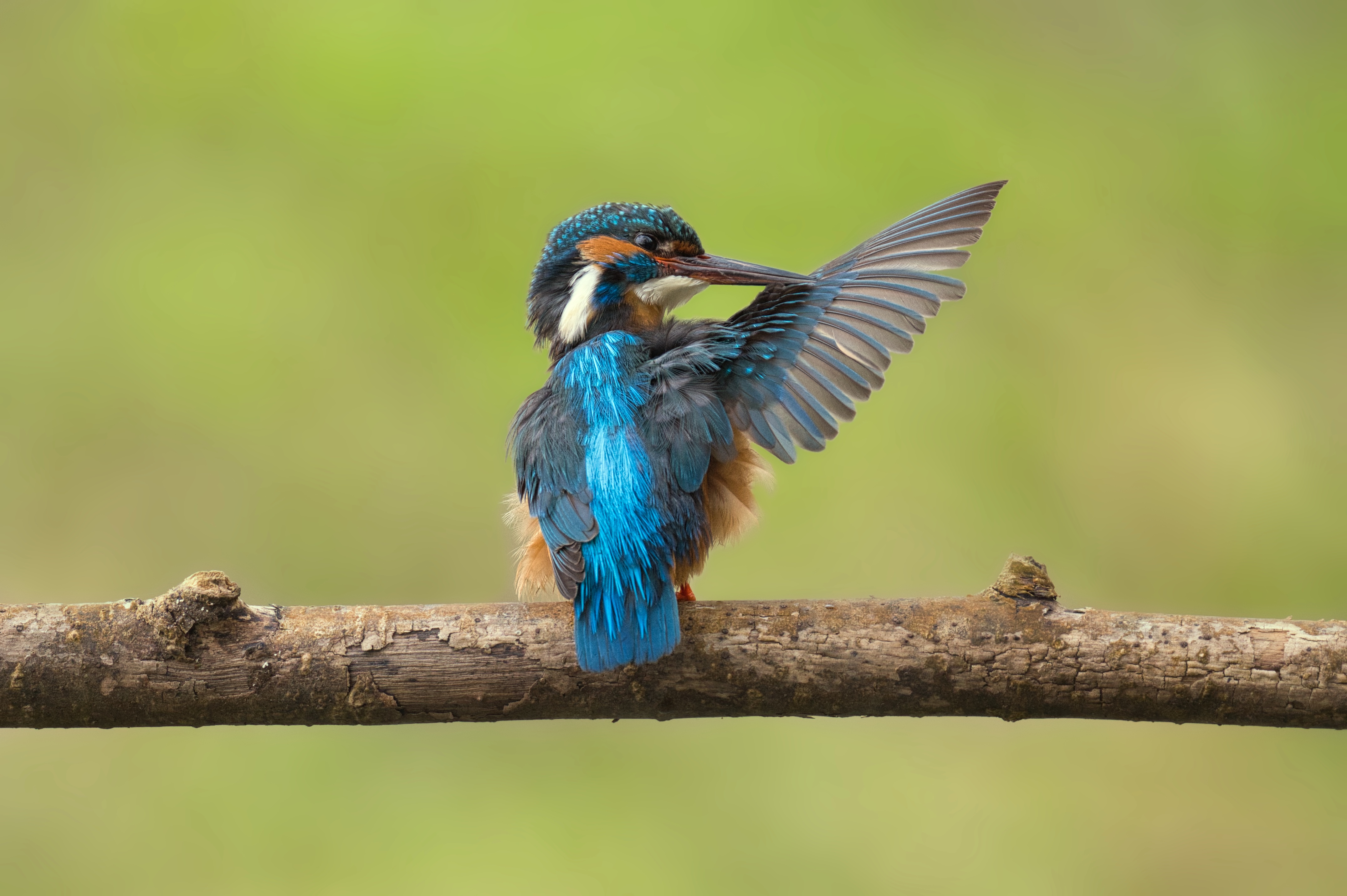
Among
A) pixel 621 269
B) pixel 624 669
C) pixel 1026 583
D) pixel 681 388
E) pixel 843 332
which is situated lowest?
pixel 624 669

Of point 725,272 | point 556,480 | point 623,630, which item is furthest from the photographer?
point 725,272

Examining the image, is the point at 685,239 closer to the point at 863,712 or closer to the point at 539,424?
the point at 539,424

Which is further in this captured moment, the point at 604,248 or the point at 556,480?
the point at 604,248

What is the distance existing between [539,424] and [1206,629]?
100 cm

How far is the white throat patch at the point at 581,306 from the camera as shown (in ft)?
6.27

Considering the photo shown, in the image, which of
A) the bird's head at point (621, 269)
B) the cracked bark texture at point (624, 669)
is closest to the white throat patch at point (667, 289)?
the bird's head at point (621, 269)

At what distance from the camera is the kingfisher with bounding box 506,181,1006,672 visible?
1616 mm

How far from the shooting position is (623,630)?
4.84ft

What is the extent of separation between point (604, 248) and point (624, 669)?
2.44ft

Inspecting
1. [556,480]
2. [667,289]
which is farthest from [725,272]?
[556,480]

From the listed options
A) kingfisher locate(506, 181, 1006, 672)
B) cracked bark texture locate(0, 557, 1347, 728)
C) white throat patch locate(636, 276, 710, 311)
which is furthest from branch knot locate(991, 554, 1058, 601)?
white throat patch locate(636, 276, 710, 311)

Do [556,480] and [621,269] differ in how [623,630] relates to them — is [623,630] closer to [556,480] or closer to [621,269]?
[556,480]

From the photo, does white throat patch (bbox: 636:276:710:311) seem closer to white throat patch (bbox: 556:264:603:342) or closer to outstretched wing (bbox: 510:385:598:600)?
white throat patch (bbox: 556:264:603:342)

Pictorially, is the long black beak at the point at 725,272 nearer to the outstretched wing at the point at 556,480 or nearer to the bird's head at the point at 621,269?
the bird's head at the point at 621,269
